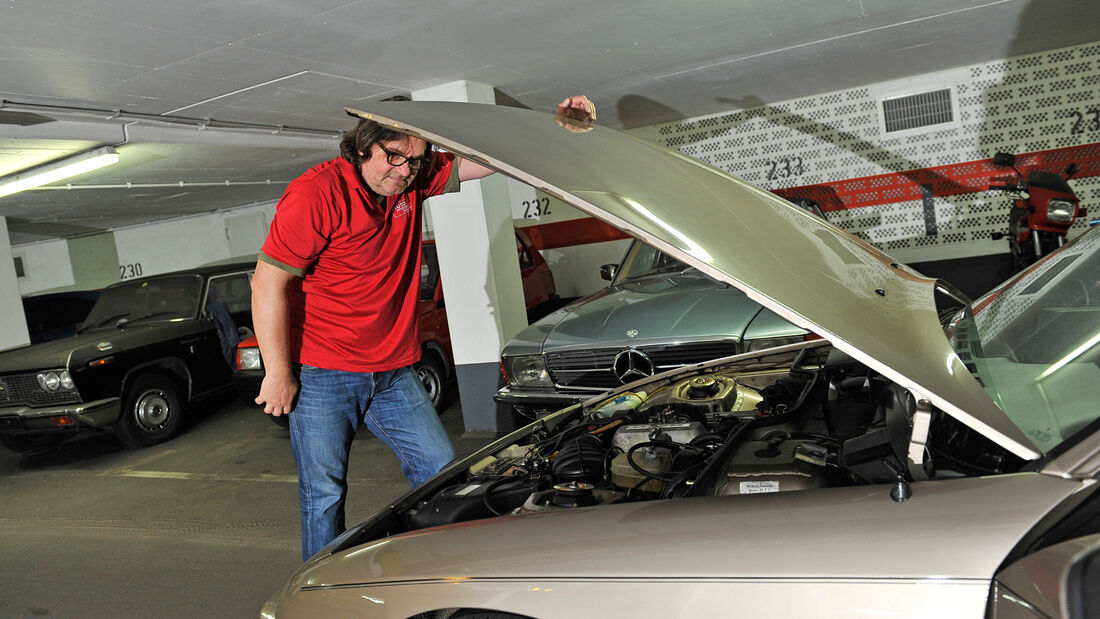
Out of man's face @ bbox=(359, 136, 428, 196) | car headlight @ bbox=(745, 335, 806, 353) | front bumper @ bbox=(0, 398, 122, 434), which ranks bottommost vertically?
front bumper @ bbox=(0, 398, 122, 434)

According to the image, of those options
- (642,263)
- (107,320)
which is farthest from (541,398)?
(107,320)

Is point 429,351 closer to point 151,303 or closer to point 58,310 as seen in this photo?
point 151,303

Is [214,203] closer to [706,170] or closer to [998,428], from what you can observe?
[706,170]

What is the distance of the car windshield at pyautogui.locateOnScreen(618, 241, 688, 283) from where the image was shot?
5.08m

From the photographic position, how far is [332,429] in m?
2.58

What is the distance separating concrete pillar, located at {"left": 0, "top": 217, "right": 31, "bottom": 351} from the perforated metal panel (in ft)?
33.2

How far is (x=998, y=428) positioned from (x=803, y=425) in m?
0.81

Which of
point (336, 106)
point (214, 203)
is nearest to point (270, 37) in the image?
point (336, 106)

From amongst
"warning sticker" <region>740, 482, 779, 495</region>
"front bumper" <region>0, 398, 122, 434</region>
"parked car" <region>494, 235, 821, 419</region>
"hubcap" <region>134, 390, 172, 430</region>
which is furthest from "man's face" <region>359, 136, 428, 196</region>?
"hubcap" <region>134, 390, 172, 430</region>

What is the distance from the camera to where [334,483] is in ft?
8.44

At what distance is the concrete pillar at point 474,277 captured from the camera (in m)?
6.01

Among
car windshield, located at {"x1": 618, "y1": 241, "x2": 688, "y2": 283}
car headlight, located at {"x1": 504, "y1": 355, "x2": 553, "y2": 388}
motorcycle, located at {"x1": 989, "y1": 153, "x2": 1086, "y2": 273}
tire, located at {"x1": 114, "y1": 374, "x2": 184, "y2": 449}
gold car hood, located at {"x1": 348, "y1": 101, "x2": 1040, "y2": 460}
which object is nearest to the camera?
gold car hood, located at {"x1": 348, "y1": 101, "x2": 1040, "y2": 460}

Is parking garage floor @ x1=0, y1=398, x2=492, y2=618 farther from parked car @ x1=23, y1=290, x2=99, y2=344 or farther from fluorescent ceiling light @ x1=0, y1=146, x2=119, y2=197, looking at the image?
parked car @ x1=23, y1=290, x2=99, y2=344

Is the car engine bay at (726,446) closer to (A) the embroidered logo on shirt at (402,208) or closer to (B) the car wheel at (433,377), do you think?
(A) the embroidered logo on shirt at (402,208)
